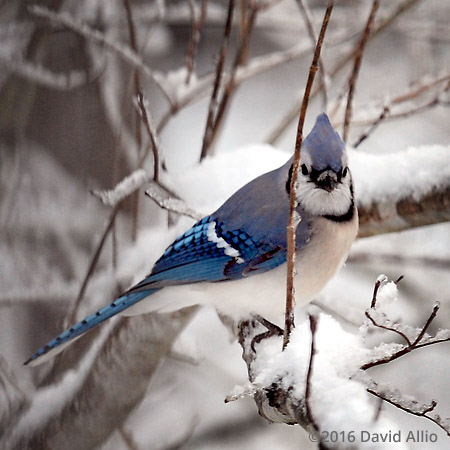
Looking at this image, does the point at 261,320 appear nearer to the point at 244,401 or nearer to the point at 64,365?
the point at 64,365

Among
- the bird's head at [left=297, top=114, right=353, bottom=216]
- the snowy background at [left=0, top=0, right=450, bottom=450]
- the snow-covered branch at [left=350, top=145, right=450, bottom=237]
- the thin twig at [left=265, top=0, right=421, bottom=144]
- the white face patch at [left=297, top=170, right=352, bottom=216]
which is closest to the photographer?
the bird's head at [left=297, top=114, right=353, bottom=216]

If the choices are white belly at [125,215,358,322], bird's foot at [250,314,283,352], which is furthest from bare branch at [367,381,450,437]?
white belly at [125,215,358,322]

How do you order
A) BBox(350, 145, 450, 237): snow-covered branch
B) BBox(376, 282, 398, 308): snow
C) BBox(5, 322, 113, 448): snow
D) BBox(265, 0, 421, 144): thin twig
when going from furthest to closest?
BBox(265, 0, 421, 144): thin twig < BBox(5, 322, 113, 448): snow < BBox(350, 145, 450, 237): snow-covered branch < BBox(376, 282, 398, 308): snow

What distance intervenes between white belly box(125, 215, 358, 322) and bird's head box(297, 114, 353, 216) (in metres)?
0.05

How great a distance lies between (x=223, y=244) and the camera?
6.33ft

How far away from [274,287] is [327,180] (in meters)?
0.33

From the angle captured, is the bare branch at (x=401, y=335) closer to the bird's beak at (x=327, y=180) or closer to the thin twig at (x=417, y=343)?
the thin twig at (x=417, y=343)

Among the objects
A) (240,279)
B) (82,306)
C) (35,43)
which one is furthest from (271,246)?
(35,43)

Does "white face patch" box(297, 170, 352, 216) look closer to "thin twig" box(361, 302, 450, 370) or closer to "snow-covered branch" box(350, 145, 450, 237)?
"snow-covered branch" box(350, 145, 450, 237)

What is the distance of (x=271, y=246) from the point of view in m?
1.90

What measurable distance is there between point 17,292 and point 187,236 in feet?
2.55

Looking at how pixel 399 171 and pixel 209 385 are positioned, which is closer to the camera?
pixel 399 171

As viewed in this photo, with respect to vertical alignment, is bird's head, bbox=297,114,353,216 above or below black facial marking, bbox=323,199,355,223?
above

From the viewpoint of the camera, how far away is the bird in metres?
1.87
